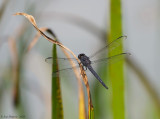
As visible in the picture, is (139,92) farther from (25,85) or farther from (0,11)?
(0,11)

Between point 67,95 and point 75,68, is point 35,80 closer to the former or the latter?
point 67,95

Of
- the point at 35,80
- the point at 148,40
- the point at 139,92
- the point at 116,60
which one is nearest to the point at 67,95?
the point at 35,80

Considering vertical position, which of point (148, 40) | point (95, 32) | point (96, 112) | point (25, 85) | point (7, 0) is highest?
point (148, 40)

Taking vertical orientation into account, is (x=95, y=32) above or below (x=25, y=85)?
above

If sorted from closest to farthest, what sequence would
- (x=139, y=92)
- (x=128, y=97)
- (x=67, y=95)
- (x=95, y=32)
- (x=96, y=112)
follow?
(x=96, y=112) < (x=95, y=32) < (x=128, y=97) < (x=67, y=95) < (x=139, y=92)

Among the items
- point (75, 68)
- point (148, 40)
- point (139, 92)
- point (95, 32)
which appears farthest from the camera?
point (148, 40)

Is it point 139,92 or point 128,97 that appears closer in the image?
point 128,97

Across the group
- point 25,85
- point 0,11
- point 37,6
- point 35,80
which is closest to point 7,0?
point 0,11
